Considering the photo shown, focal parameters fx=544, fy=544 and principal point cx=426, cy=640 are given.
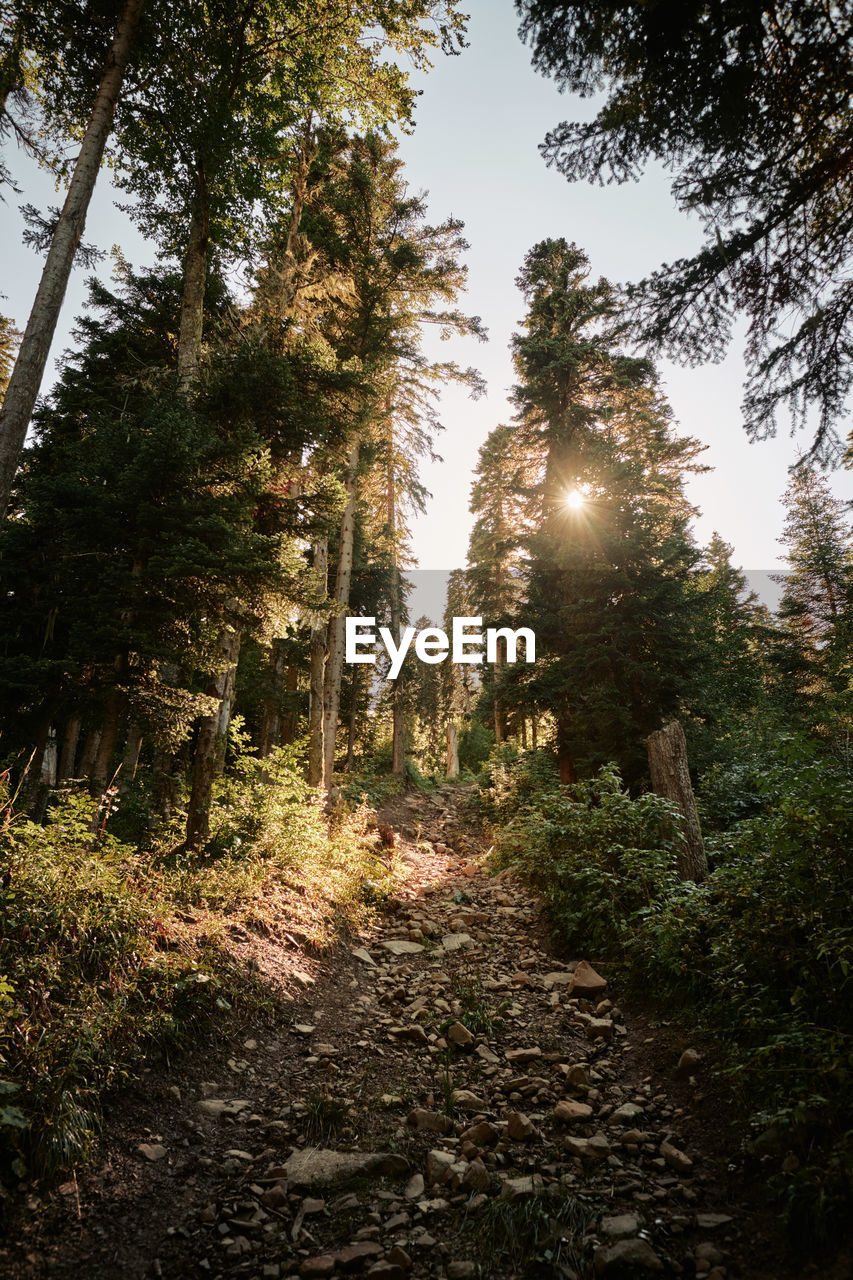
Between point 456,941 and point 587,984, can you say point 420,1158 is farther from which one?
point 456,941

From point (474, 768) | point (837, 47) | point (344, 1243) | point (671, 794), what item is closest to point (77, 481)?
point (344, 1243)

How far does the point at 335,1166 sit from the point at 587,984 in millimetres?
3329

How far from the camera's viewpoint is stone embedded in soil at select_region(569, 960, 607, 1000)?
570 cm

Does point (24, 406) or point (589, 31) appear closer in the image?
point (589, 31)

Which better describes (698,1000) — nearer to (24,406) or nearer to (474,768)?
(24,406)

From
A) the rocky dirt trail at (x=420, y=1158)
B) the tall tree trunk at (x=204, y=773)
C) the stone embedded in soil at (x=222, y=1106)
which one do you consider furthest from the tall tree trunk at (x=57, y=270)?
the rocky dirt trail at (x=420, y=1158)

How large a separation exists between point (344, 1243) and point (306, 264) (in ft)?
40.0

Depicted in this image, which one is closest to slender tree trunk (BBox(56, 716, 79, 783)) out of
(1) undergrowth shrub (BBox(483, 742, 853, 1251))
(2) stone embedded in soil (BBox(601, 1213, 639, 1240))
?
(1) undergrowth shrub (BBox(483, 742, 853, 1251))

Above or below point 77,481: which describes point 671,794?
below

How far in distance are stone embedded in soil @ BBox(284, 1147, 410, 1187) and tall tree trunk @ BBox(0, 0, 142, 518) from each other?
659 centimetres

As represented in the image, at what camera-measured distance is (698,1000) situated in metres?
4.80

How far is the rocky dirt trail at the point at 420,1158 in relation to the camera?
260 cm

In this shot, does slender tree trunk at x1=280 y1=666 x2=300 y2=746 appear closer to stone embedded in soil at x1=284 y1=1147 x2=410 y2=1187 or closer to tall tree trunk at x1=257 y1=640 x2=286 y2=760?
tall tree trunk at x1=257 y1=640 x2=286 y2=760

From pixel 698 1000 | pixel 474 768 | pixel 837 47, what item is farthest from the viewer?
pixel 474 768
